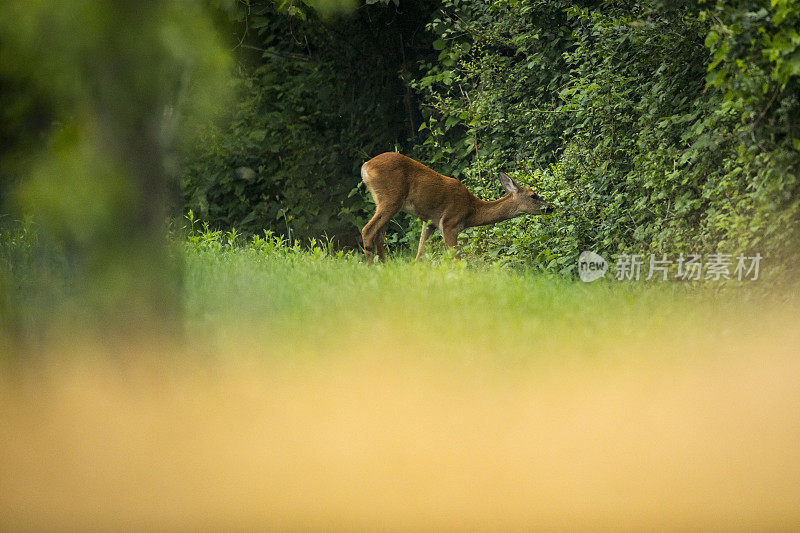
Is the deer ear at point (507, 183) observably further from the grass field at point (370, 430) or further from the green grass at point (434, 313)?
the grass field at point (370, 430)

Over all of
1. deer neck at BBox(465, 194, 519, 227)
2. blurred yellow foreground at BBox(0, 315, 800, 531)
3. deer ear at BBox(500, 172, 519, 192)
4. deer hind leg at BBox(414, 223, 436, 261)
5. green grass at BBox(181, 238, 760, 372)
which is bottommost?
blurred yellow foreground at BBox(0, 315, 800, 531)

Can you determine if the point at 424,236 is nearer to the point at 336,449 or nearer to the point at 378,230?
the point at 378,230

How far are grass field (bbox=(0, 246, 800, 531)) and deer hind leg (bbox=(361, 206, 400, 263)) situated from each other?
172cm

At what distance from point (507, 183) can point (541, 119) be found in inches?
20.0

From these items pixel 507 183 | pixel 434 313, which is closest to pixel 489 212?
pixel 507 183

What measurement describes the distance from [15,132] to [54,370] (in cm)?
89

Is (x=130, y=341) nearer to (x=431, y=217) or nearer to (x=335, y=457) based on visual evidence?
(x=335, y=457)

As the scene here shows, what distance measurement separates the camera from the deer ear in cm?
582

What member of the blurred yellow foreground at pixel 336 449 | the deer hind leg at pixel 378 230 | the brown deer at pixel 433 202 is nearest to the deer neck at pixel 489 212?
the brown deer at pixel 433 202

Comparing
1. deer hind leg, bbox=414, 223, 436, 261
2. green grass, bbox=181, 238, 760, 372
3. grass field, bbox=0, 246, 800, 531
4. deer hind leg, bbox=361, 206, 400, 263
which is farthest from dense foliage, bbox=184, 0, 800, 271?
grass field, bbox=0, 246, 800, 531

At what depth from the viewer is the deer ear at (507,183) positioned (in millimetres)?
5820

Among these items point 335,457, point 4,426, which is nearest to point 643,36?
point 335,457

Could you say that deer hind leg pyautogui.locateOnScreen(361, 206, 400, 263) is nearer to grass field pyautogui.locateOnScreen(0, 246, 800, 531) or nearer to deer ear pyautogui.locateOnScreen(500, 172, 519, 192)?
deer ear pyautogui.locateOnScreen(500, 172, 519, 192)

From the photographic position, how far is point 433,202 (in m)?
5.98
